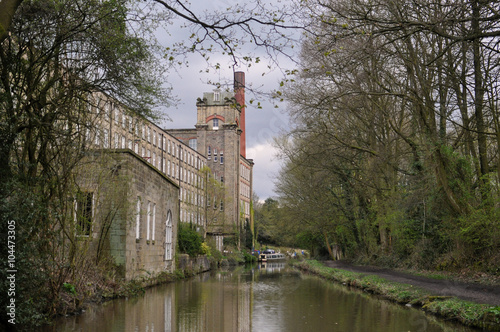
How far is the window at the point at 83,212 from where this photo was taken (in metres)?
14.5

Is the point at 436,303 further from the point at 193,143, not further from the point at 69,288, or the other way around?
the point at 193,143

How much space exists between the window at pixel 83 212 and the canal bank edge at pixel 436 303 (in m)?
9.53

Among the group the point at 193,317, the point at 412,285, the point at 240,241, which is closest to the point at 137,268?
the point at 193,317

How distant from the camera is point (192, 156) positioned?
74.2 m

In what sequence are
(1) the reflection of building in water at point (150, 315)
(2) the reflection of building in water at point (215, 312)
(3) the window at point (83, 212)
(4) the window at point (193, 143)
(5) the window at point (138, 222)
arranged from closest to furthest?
(1) the reflection of building in water at point (150, 315), (2) the reflection of building in water at point (215, 312), (3) the window at point (83, 212), (5) the window at point (138, 222), (4) the window at point (193, 143)

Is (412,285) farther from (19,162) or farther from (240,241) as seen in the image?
(240,241)

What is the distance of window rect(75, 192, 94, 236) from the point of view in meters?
14.5

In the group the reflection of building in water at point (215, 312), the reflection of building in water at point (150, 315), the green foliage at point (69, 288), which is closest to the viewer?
the reflection of building in water at point (150, 315)

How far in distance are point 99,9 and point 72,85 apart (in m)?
1.76

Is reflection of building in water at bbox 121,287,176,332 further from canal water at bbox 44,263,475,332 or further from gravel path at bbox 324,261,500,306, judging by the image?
gravel path at bbox 324,261,500,306

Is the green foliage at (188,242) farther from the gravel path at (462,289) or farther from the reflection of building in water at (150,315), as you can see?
the gravel path at (462,289)

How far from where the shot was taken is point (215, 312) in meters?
13.8

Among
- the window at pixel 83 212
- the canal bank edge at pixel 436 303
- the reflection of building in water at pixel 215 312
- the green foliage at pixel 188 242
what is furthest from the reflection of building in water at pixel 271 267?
the window at pixel 83 212

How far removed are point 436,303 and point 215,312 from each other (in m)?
5.66
